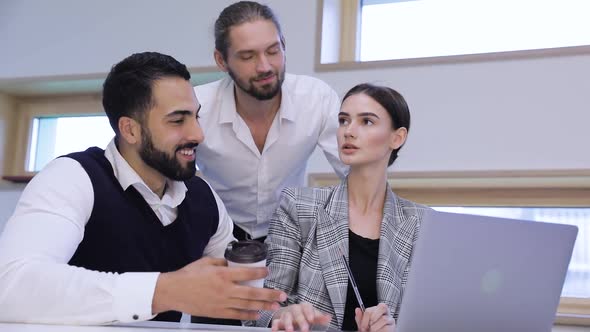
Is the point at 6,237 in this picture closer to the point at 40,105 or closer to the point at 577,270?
the point at 577,270

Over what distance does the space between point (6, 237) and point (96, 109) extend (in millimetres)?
2250

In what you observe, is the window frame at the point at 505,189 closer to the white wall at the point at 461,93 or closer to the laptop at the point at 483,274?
the white wall at the point at 461,93

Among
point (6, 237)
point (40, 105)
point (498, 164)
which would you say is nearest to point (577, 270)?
point (498, 164)

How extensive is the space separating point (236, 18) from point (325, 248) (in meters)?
0.79

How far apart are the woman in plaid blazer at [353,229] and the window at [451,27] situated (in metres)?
0.92

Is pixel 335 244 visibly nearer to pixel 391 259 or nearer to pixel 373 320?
pixel 391 259

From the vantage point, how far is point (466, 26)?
2941 millimetres

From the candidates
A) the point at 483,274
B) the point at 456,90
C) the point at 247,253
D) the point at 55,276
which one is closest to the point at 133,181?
the point at 55,276

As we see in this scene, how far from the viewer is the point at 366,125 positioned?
6.50ft

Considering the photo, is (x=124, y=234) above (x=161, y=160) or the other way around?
the other way around

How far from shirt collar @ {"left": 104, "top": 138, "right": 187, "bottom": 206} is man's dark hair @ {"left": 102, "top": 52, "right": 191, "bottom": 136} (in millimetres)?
77

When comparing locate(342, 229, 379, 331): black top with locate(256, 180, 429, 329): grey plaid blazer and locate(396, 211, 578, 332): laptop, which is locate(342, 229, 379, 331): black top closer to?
locate(256, 180, 429, 329): grey plaid blazer

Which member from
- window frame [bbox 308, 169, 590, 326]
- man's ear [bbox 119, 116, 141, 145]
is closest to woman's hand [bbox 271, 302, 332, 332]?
man's ear [bbox 119, 116, 141, 145]

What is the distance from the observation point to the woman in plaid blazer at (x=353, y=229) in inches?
69.9
